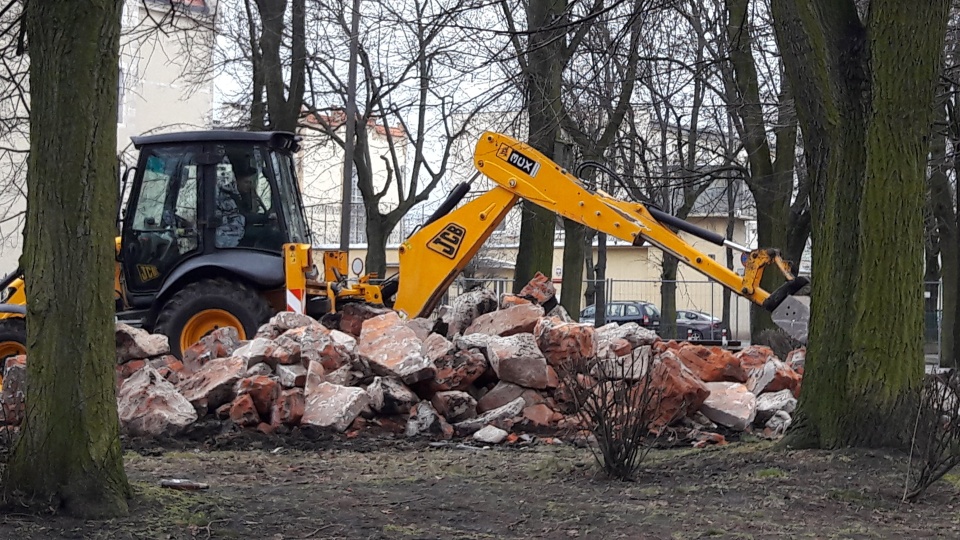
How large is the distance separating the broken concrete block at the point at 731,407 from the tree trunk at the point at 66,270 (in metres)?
6.09

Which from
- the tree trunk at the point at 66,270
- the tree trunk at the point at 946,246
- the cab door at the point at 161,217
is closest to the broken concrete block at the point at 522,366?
the cab door at the point at 161,217

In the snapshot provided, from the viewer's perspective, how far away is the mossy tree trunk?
716 centimetres

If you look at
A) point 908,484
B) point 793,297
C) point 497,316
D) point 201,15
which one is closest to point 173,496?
point 908,484

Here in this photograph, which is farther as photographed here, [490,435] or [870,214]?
[490,435]

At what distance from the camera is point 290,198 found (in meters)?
12.5

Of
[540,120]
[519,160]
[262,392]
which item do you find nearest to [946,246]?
[540,120]

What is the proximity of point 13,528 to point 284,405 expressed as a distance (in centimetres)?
467

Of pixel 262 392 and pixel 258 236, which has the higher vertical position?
pixel 258 236

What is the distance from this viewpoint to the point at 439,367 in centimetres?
1029

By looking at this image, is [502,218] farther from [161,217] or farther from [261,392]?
[261,392]

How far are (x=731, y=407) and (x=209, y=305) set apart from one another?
17.8ft

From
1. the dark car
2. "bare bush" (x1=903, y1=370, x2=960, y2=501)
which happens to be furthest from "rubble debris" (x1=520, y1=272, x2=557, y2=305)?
the dark car

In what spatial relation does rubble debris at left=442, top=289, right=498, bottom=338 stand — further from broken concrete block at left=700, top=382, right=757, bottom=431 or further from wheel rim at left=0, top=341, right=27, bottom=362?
wheel rim at left=0, top=341, right=27, bottom=362

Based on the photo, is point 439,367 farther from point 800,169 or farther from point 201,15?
point 800,169
